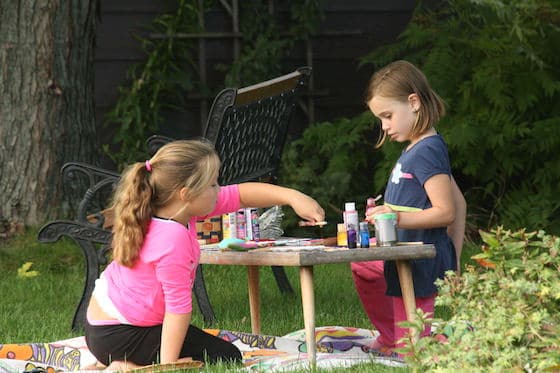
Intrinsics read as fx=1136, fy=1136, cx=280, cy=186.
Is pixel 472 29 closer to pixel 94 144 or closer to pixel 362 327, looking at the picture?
pixel 94 144

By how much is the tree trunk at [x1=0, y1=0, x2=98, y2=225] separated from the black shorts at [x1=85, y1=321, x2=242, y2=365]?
3593 millimetres

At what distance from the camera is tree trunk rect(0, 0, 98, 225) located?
26.9 feet

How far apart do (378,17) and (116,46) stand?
95.0 inches

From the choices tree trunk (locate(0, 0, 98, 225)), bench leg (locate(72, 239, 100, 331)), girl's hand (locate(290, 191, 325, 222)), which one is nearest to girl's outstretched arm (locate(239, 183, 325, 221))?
girl's hand (locate(290, 191, 325, 222))

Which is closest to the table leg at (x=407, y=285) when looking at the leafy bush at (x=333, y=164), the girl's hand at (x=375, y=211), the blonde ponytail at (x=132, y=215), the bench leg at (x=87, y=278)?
the girl's hand at (x=375, y=211)

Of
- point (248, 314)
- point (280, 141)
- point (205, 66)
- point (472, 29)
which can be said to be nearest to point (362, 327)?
point (248, 314)

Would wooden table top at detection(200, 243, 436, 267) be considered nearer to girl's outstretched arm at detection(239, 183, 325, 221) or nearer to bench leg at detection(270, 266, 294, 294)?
girl's outstretched arm at detection(239, 183, 325, 221)

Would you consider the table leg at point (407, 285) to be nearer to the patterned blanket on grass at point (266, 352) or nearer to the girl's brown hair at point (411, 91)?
the patterned blanket on grass at point (266, 352)

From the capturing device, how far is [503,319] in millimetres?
3564

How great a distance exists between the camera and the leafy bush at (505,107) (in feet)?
27.7

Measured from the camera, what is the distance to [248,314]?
6.49 meters

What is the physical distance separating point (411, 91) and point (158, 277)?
143 cm

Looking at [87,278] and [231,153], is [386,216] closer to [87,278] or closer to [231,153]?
[231,153]

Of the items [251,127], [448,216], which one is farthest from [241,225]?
[251,127]
